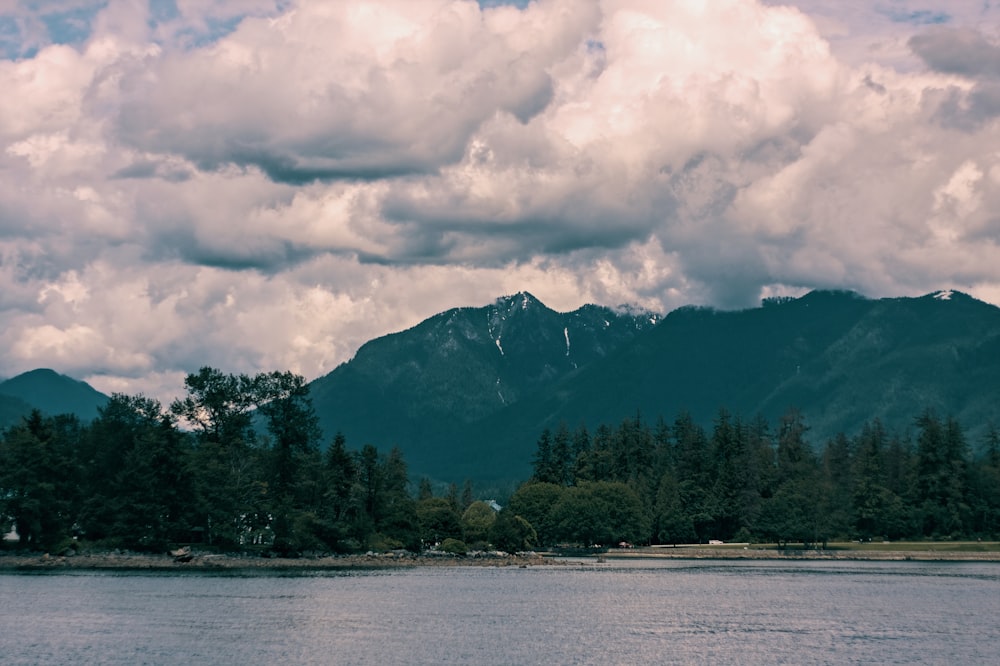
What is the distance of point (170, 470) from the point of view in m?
154

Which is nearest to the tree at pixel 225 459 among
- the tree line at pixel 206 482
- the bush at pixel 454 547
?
the tree line at pixel 206 482

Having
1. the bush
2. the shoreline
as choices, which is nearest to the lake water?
the shoreline

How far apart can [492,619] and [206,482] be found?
242ft

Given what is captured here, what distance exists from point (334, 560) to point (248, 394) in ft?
99.2

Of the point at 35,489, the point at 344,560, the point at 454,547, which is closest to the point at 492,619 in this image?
the point at 344,560

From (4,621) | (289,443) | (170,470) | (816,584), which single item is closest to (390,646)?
(4,621)

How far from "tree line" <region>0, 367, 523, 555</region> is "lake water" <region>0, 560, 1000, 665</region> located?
19361mm

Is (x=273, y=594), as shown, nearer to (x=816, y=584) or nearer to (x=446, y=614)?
(x=446, y=614)

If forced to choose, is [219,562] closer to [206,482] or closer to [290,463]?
[206,482]

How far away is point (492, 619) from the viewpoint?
93812 mm

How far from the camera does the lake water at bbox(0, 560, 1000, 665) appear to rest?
2913 inches

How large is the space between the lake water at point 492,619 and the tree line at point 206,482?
19.4m

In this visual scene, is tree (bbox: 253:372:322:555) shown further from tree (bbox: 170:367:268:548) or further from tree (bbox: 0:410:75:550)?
tree (bbox: 0:410:75:550)

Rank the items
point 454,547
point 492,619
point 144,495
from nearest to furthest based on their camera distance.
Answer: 1. point 492,619
2. point 144,495
3. point 454,547
